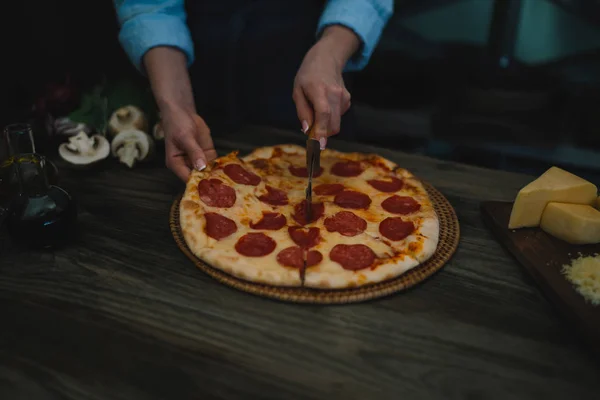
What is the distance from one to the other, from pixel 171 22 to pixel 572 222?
169 centimetres

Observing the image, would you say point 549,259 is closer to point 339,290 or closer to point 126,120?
point 339,290

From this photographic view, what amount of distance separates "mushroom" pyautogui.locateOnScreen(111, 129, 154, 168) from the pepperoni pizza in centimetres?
44

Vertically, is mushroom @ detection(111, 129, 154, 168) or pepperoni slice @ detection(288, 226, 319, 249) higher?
mushroom @ detection(111, 129, 154, 168)

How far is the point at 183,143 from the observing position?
203 cm

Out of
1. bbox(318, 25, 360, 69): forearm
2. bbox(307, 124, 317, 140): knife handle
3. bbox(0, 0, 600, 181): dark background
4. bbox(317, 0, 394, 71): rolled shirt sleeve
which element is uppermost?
bbox(317, 0, 394, 71): rolled shirt sleeve

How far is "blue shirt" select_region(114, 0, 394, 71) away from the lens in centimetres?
223

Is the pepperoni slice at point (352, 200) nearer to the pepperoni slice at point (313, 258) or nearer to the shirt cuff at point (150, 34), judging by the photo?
the pepperoni slice at point (313, 258)

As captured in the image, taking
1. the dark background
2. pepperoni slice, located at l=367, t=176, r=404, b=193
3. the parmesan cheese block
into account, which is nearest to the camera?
the parmesan cheese block

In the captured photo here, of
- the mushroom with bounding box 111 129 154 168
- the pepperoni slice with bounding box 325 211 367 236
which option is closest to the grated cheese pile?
the pepperoni slice with bounding box 325 211 367 236

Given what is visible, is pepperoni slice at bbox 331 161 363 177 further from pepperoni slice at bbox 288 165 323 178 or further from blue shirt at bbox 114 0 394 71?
blue shirt at bbox 114 0 394 71

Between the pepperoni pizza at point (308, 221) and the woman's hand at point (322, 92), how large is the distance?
268 millimetres

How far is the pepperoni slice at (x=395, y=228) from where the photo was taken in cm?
180

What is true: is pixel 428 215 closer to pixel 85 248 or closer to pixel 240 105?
pixel 85 248

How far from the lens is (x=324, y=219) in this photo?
1.88m
